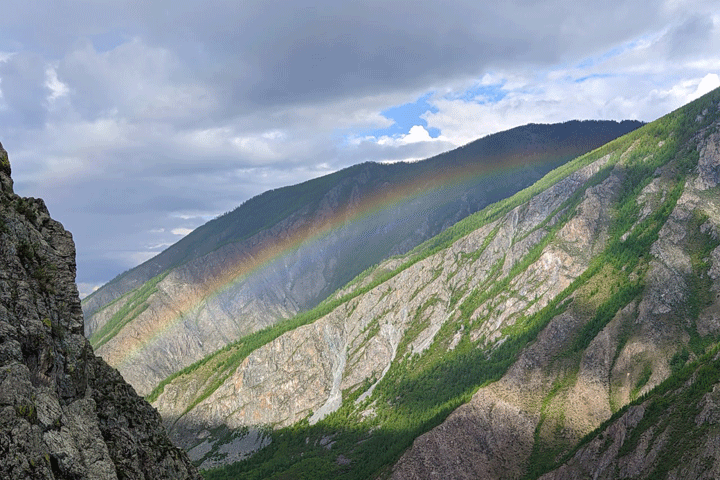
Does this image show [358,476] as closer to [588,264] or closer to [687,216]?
[588,264]

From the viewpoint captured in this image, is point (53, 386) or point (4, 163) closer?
point (53, 386)

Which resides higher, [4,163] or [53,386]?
[4,163]

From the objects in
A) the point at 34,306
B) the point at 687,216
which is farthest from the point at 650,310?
the point at 34,306

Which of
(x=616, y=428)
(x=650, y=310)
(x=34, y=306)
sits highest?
(x=34, y=306)

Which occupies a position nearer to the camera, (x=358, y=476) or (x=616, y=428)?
(x=616, y=428)

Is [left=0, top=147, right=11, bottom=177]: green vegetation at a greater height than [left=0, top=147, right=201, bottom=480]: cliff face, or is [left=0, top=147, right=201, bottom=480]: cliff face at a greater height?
[left=0, top=147, right=11, bottom=177]: green vegetation

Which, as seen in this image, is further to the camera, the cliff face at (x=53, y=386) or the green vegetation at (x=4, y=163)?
the green vegetation at (x=4, y=163)

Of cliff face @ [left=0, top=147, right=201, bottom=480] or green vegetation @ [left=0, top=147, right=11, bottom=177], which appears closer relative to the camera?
cliff face @ [left=0, top=147, right=201, bottom=480]

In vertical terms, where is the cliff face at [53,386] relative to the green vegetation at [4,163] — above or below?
below
